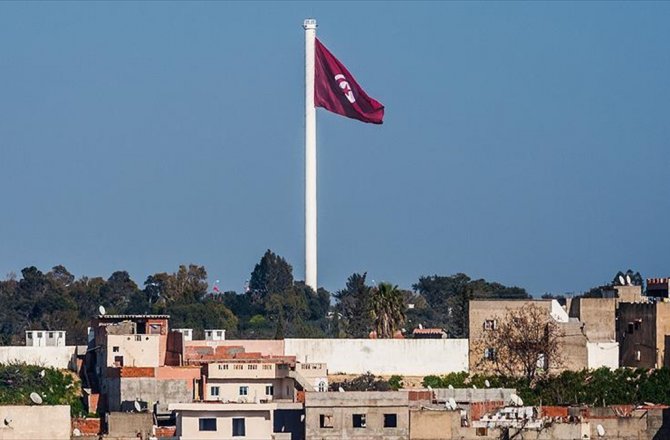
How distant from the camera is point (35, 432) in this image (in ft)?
241

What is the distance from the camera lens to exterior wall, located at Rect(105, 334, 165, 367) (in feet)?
306

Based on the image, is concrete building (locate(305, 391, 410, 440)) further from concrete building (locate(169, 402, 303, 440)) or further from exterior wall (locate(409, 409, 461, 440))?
→ concrete building (locate(169, 402, 303, 440))

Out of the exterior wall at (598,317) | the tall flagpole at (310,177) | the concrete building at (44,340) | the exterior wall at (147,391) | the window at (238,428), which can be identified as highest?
the tall flagpole at (310,177)

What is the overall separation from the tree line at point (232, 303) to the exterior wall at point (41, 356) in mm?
21625

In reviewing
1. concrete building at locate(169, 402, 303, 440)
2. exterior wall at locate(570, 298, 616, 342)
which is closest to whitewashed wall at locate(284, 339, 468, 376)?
exterior wall at locate(570, 298, 616, 342)

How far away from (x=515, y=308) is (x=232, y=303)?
2102 inches

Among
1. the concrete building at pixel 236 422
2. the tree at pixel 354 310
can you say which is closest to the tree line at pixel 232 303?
the tree at pixel 354 310

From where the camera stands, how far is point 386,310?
10762 centimetres

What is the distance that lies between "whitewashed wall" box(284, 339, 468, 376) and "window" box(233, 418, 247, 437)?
21170mm

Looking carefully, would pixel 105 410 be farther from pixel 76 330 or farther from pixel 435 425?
pixel 76 330

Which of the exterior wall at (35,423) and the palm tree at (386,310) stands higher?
the palm tree at (386,310)

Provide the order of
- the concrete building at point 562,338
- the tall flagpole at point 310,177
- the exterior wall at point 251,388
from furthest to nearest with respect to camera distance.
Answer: the tall flagpole at point 310,177 → the concrete building at point 562,338 → the exterior wall at point 251,388

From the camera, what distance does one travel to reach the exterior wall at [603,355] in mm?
96250

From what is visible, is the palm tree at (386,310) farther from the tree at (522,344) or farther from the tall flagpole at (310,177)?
the tall flagpole at (310,177)
